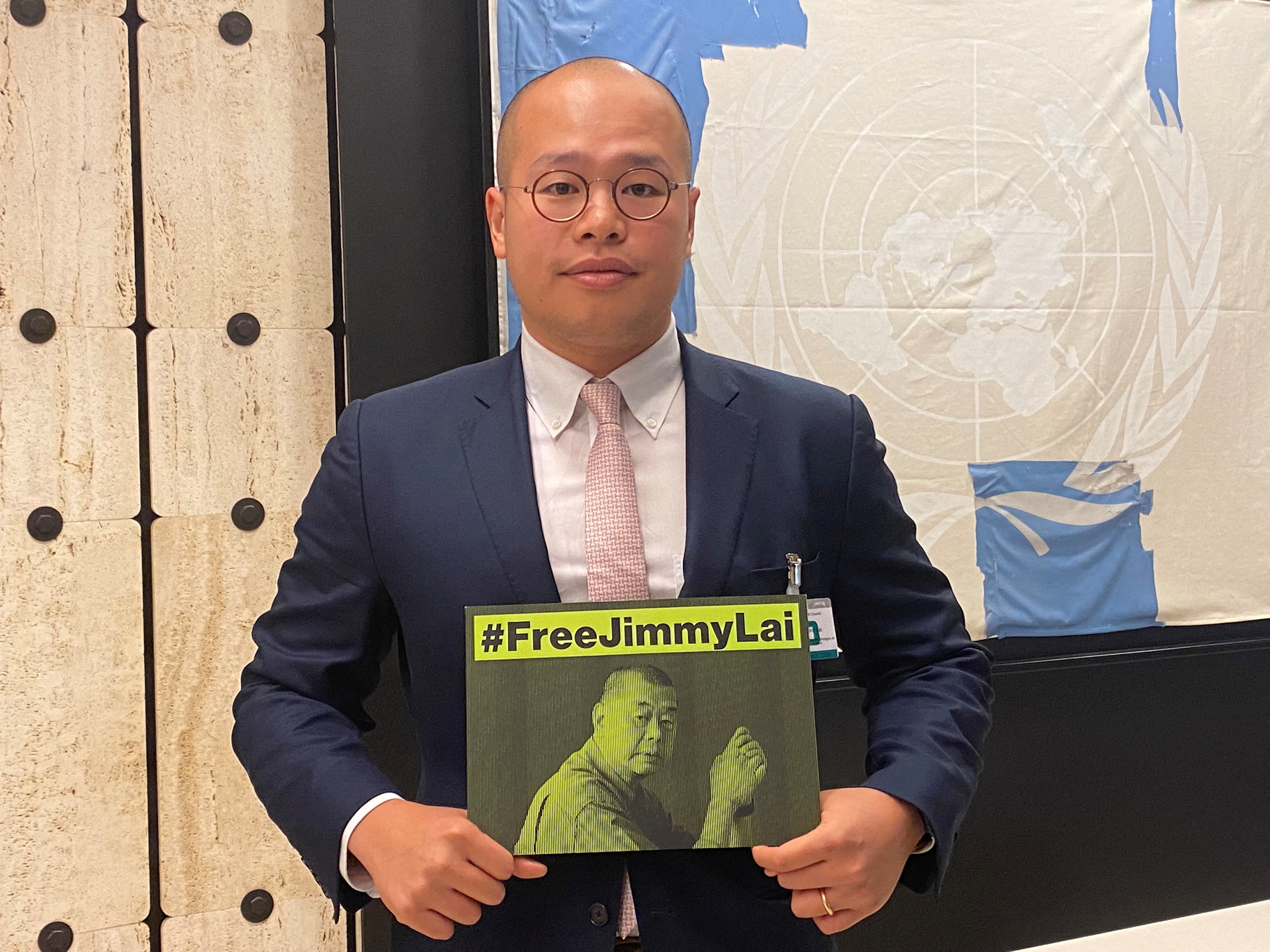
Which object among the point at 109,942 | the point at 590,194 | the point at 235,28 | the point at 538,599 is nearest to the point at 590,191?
the point at 590,194

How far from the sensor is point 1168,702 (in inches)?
114

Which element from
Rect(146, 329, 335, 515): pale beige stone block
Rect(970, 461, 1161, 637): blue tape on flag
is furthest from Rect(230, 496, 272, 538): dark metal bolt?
Rect(970, 461, 1161, 637): blue tape on flag

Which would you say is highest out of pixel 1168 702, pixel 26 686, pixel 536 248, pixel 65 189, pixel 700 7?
pixel 700 7

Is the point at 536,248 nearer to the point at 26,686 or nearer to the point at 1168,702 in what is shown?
the point at 26,686

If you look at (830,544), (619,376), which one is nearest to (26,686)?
(619,376)

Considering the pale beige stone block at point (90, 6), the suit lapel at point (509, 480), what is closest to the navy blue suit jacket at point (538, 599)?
the suit lapel at point (509, 480)

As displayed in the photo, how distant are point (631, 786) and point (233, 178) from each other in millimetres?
1804

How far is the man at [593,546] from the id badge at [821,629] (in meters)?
0.02

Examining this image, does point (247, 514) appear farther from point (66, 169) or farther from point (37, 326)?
point (66, 169)

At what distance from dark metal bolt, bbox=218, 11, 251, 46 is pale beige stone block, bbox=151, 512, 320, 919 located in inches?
41.4

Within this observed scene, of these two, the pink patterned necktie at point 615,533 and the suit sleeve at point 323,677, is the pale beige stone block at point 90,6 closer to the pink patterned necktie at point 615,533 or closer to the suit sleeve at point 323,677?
the suit sleeve at point 323,677

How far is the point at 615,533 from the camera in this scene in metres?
1.10

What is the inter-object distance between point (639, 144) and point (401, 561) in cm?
54

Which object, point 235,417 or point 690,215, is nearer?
point 690,215
